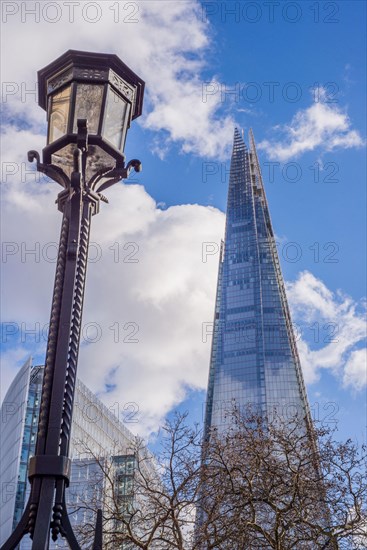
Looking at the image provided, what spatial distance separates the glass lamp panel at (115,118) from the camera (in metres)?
5.32

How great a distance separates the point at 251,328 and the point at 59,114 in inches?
4490

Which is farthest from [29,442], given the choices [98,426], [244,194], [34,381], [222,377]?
[244,194]

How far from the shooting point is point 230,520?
471 inches

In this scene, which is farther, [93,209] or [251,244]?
[251,244]

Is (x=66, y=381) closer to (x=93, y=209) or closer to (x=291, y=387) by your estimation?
(x=93, y=209)

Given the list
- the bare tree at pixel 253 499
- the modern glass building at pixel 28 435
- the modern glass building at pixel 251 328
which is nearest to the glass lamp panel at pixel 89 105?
the bare tree at pixel 253 499

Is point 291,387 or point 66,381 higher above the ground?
point 291,387

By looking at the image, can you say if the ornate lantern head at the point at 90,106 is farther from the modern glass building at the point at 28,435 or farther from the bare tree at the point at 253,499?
the modern glass building at the point at 28,435

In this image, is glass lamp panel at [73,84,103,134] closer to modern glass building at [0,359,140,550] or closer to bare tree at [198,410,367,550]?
bare tree at [198,410,367,550]

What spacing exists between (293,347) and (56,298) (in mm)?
114227

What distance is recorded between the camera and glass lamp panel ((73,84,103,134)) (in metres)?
5.24

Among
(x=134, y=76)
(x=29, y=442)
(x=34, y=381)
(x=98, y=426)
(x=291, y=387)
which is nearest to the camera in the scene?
(x=134, y=76)

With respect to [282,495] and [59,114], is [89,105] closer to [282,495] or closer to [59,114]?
[59,114]

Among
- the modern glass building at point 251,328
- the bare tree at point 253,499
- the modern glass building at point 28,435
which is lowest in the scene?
the bare tree at point 253,499
